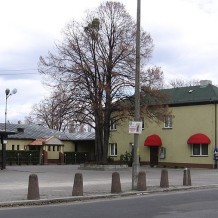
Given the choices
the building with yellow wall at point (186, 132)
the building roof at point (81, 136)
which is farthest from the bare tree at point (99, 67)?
the building roof at point (81, 136)

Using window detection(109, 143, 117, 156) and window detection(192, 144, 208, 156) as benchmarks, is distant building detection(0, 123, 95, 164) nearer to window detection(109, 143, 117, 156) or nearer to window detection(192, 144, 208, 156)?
window detection(109, 143, 117, 156)

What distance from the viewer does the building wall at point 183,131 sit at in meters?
43.8

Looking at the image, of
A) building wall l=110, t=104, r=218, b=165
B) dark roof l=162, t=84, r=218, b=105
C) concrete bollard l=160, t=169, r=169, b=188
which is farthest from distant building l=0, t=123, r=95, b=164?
concrete bollard l=160, t=169, r=169, b=188

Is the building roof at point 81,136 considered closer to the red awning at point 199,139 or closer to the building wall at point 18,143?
the building wall at point 18,143

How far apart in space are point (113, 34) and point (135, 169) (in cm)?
2191

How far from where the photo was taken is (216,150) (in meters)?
42.4

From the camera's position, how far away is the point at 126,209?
1382 cm

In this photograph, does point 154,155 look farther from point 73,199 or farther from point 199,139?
point 73,199

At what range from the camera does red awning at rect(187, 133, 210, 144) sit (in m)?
43.3

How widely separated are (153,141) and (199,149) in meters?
5.23

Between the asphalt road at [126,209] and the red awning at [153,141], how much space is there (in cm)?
3101

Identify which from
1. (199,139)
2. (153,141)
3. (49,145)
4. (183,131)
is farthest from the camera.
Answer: (49,145)

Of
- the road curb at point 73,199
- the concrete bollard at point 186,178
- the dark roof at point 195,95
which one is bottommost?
the road curb at point 73,199

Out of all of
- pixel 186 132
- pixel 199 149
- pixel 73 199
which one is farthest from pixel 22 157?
pixel 73 199
